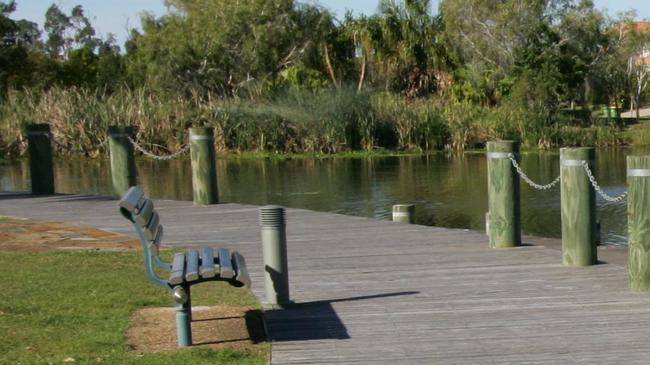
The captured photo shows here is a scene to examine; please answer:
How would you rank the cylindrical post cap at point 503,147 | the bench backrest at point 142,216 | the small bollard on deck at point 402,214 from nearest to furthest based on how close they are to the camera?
the bench backrest at point 142,216, the cylindrical post cap at point 503,147, the small bollard on deck at point 402,214

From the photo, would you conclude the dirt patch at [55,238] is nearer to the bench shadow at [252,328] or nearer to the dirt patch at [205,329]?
the dirt patch at [205,329]

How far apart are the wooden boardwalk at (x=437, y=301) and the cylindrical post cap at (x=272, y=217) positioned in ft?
2.23

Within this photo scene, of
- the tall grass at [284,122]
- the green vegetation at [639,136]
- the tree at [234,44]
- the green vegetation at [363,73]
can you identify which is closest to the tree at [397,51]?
the green vegetation at [363,73]

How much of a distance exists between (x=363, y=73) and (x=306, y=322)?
4742cm

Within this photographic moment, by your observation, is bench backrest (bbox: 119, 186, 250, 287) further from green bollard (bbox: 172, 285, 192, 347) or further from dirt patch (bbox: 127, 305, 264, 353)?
dirt patch (bbox: 127, 305, 264, 353)

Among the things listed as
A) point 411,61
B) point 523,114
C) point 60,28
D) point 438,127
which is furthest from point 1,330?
point 60,28

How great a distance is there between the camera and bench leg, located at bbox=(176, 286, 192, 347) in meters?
7.56

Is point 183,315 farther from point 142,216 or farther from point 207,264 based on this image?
point 142,216

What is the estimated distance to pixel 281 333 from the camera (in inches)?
319

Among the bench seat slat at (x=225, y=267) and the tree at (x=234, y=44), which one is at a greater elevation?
the tree at (x=234, y=44)

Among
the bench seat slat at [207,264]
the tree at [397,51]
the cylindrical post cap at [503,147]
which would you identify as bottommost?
the bench seat slat at [207,264]

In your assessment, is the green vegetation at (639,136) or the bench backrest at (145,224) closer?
the bench backrest at (145,224)

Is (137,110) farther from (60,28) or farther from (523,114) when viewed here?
(60,28)

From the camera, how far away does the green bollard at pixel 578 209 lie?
10.8m
